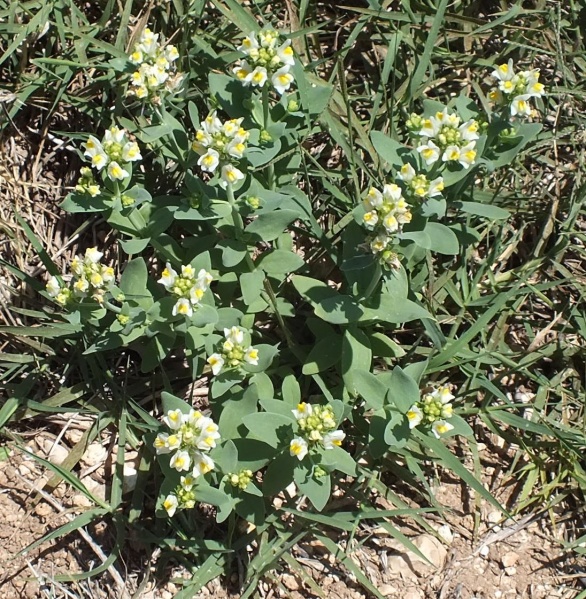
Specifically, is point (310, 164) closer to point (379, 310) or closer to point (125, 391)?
point (379, 310)

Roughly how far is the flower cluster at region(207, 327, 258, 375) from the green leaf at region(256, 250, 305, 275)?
0.62 meters

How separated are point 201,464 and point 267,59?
2.14m

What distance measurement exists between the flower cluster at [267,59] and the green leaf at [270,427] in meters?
1.75

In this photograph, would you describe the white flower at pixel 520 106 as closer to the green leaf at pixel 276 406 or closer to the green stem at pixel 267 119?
the green stem at pixel 267 119

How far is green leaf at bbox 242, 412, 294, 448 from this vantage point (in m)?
3.70

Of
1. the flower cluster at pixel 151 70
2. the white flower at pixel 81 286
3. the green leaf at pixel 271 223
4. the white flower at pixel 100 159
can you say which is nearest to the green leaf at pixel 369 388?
the green leaf at pixel 271 223

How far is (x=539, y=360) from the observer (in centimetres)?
500

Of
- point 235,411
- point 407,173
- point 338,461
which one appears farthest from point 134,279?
point 407,173

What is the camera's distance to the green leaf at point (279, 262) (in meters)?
4.22

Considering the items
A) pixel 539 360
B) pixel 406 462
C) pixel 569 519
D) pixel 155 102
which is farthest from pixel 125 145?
pixel 569 519

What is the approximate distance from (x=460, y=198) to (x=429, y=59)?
1.04 m

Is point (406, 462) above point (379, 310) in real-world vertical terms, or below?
below

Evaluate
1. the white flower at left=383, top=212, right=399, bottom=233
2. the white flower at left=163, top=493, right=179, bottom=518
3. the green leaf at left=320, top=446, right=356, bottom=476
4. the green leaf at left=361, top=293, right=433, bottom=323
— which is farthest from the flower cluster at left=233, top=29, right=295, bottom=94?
the white flower at left=163, top=493, right=179, bottom=518

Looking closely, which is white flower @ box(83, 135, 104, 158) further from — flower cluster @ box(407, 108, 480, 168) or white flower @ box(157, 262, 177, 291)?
flower cluster @ box(407, 108, 480, 168)
